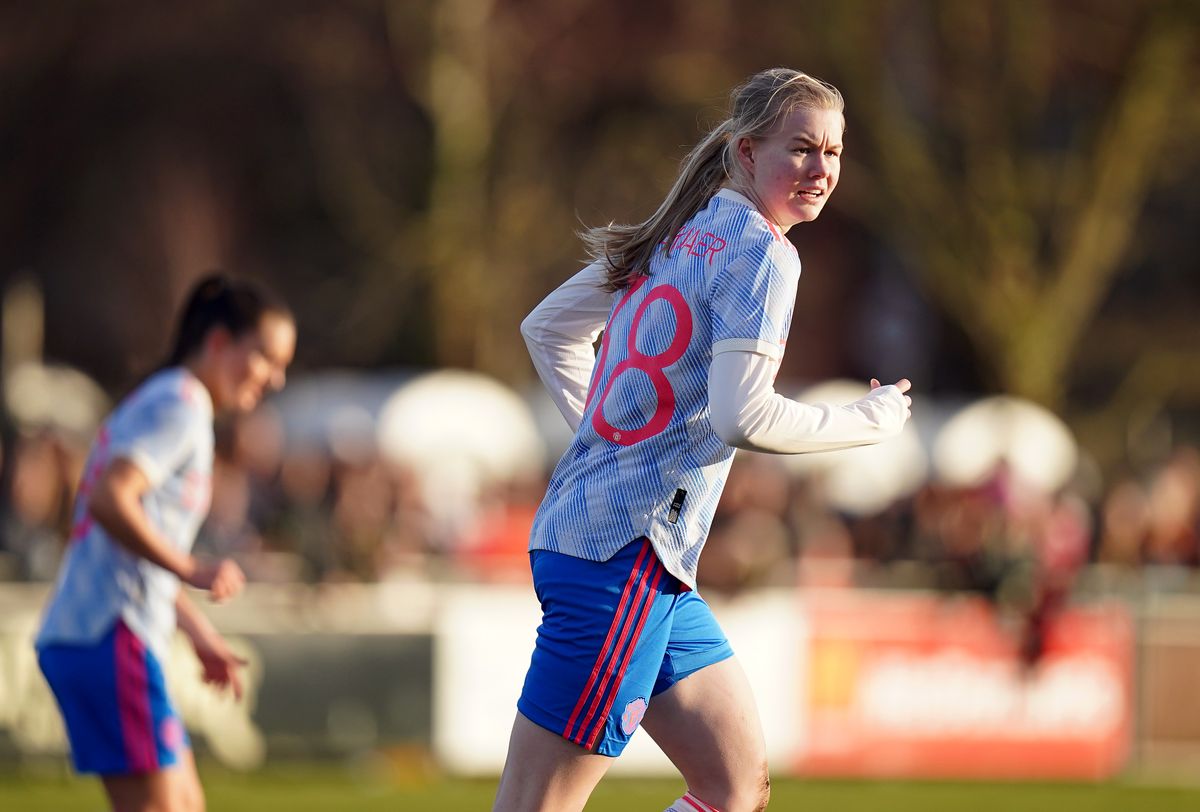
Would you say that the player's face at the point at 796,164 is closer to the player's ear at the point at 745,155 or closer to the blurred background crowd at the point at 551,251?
the player's ear at the point at 745,155

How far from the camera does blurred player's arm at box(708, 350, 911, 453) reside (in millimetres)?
4043

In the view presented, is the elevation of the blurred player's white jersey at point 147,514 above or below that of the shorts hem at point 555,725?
above

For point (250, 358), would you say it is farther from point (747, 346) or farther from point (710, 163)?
point (747, 346)

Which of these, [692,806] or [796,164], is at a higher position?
[796,164]

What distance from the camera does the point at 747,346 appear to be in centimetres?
407

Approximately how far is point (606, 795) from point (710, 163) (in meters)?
7.90

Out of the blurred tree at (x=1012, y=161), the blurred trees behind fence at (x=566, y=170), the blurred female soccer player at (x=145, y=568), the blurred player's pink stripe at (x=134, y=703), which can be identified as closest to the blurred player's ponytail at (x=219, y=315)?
the blurred female soccer player at (x=145, y=568)

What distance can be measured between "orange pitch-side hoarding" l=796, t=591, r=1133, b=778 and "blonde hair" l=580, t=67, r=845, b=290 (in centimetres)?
882

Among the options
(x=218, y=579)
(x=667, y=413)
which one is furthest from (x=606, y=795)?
(x=667, y=413)

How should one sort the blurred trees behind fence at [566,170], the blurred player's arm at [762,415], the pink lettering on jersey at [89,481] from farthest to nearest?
the blurred trees behind fence at [566,170]
the pink lettering on jersey at [89,481]
the blurred player's arm at [762,415]

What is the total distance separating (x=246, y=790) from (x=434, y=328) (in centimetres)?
1461

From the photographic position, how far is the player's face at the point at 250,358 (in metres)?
5.59

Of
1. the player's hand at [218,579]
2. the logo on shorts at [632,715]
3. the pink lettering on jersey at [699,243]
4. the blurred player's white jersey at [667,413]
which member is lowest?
the logo on shorts at [632,715]

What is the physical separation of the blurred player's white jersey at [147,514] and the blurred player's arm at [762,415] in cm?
191
